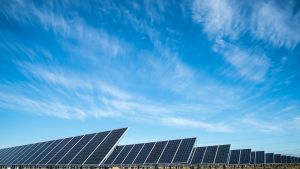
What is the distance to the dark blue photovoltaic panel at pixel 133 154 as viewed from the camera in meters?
35.0

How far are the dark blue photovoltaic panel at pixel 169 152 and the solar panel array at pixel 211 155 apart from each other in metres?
11.2

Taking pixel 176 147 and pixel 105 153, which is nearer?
pixel 105 153

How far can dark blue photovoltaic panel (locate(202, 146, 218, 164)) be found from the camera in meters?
44.5

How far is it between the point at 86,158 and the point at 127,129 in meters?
6.23

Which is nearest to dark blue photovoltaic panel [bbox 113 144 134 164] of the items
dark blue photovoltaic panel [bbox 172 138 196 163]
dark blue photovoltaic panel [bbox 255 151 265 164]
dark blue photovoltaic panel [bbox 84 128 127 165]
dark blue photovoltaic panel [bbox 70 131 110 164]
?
dark blue photovoltaic panel [bbox 70 131 110 164]

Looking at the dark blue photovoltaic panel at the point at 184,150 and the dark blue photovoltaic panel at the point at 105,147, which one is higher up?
the dark blue photovoltaic panel at the point at 184,150

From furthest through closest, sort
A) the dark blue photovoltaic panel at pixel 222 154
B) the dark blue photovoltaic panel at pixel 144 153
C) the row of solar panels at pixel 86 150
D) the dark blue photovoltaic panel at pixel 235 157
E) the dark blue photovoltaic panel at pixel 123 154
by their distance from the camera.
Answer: the dark blue photovoltaic panel at pixel 235 157
the dark blue photovoltaic panel at pixel 222 154
the dark blue photovoltaic panel at pixel 123 154
the dark blue photovoltaic panel at pixel 144 153
the row of solar panels at pixel 86 150

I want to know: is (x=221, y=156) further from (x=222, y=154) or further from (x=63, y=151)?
(x=63, y=151)

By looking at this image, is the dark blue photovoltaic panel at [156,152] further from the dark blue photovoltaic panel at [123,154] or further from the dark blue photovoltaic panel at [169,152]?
the dark blue photovoltaic panel at [123,154]

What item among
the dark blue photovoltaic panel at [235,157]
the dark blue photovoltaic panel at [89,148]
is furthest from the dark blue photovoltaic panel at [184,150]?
the dark blue photovoltaic panel at [235,157]

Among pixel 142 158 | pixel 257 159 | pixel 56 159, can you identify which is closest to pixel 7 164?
pixel 56 159

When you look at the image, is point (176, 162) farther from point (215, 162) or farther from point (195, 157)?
point (195, 157)

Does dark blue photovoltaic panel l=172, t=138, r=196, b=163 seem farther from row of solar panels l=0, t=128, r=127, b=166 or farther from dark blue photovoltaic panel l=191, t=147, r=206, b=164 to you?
dark blue photovoltaic panel l=191, t=147, r=206, b=164

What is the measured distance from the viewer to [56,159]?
35656mm
